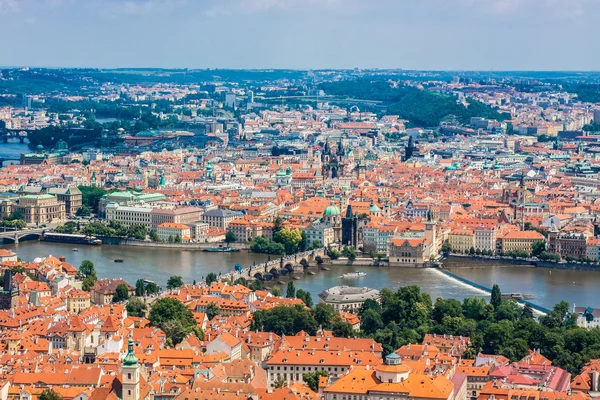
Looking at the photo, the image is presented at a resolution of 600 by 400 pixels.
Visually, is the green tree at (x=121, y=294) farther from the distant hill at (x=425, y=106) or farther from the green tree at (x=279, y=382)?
the distant hill at (x=425, y=106)

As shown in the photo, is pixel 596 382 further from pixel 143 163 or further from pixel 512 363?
pixel 143 163

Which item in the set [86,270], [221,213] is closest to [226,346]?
[86,270]

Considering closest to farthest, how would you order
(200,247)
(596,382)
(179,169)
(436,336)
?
(596,382)
(436,336)
(200,247)
(179,169)

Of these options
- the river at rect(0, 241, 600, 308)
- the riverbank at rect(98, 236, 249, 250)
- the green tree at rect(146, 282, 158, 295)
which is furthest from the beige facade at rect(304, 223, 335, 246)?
the green tree at rect(146, 282, 158, 295)

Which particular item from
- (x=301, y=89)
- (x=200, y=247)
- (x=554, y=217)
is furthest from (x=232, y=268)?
(x=301, y=89)

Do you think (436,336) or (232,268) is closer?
(436,336)

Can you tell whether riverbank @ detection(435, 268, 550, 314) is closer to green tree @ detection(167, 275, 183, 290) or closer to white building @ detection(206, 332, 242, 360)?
green tree @ detection(167, 275, 183, 290)
